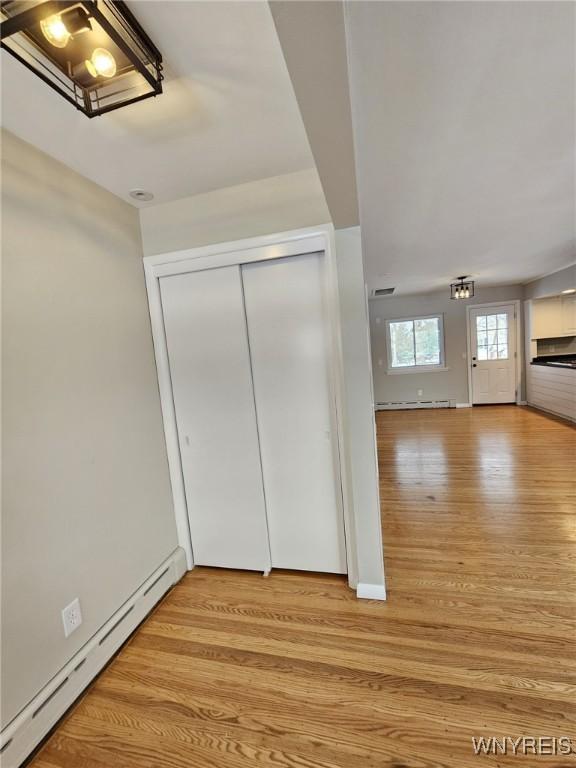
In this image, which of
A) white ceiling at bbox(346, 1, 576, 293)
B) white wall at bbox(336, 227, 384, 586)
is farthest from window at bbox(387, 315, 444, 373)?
white wall at bbox(336, 227, 384, 586)

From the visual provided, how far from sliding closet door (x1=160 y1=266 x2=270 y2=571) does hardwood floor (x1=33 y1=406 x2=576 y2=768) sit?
0.27m

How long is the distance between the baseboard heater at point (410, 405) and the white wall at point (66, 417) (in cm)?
592

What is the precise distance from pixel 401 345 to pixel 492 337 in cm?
177

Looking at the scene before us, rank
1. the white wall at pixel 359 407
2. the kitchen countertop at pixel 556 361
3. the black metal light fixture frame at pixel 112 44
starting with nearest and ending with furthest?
the black metal light fixture frame at pixel 112 44, the white wall at pixel 359 407, the kitchen countertop at pixel 556 361

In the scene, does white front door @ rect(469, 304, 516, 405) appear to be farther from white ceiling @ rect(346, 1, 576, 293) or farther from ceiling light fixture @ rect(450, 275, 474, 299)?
white ceiling @ rect(346, 1, 576, 293)

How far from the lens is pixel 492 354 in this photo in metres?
6.59

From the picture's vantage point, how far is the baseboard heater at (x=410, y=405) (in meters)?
6.88

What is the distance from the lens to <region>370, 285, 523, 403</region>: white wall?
6.51 m

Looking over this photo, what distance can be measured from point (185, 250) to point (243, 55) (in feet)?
3.58

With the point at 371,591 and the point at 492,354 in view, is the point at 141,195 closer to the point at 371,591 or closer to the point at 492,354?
the point at 371,591

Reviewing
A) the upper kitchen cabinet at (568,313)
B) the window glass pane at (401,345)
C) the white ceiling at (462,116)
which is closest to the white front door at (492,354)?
the upper kitchen cabinet at (568,313)

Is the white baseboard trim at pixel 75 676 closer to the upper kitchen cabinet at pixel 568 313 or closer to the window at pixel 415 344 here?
the window at pixel 415 344

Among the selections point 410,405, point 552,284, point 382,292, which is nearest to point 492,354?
point 552,284

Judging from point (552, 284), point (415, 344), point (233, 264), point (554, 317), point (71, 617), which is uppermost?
point (552, 284)
